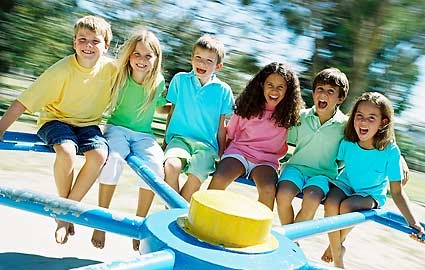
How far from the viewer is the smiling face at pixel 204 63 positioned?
2133 millimetres

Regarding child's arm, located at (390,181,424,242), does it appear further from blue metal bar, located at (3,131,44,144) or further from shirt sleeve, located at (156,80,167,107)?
blue metal bar, located at (3,131,44,144)

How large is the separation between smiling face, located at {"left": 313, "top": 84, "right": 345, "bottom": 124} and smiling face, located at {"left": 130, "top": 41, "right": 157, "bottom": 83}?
59cm

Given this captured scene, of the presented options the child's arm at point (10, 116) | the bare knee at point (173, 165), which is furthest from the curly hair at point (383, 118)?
the child's arm at point (10, 116)

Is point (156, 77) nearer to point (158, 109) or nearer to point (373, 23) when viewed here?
point (158, 109)

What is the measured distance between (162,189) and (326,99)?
32.1 inches

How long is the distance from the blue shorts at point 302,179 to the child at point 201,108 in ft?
0.87

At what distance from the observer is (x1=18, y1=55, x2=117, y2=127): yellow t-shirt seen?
192 cm

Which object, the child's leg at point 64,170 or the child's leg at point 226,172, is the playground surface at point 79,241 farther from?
the child's leg at point 226,172

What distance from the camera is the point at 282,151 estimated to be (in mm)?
2176

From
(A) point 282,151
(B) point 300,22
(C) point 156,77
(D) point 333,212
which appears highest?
(B) point 300,22

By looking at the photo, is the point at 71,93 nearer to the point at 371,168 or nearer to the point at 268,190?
the point at 268,190

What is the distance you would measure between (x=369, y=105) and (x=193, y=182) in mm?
640

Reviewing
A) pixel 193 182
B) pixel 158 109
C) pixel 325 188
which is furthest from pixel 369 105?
pixel 158 109

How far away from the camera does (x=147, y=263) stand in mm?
960
